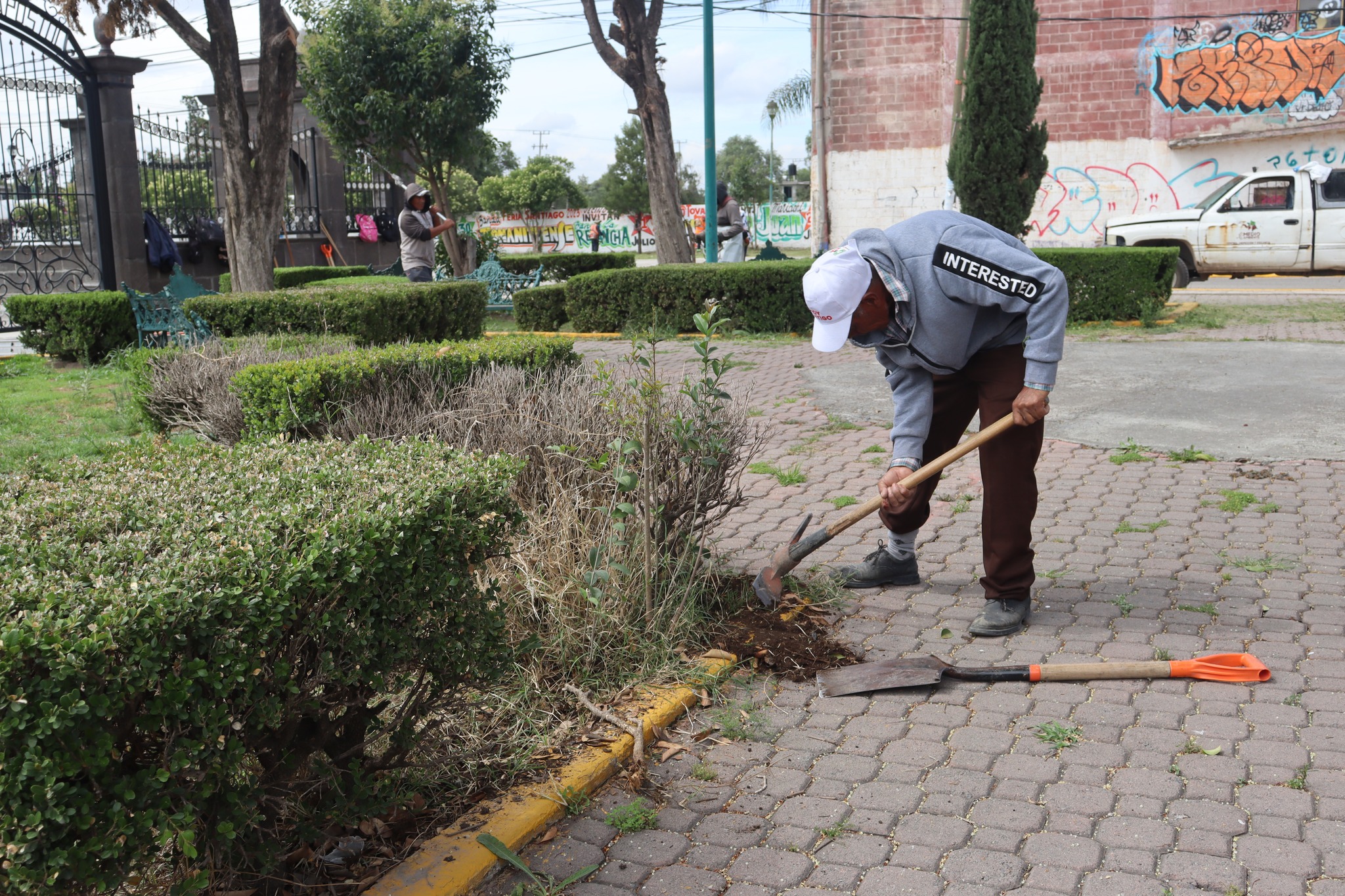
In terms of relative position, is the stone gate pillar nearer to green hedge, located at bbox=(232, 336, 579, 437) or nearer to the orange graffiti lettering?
green hedge, located at bbox=(232, 336, 579, 437)

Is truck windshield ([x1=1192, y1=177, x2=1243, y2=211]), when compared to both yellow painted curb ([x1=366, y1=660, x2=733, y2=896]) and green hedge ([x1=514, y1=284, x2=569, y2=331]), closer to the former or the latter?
green hedge ([x1=514, y1=284, x2=569, y2=331])

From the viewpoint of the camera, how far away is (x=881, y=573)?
5.04 m

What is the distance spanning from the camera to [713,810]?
321cm

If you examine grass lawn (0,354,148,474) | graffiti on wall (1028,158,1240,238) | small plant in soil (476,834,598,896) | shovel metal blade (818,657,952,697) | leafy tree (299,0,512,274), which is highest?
leafy tree (299,0,512,274)

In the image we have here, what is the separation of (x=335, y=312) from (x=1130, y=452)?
6.93m

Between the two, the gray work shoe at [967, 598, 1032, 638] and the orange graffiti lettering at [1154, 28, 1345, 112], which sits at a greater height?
the orange graffiti lettering at [1154, 28, 1345, 112]

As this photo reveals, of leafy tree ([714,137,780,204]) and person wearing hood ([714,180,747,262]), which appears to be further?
leafy tree ([714,137,780,204])

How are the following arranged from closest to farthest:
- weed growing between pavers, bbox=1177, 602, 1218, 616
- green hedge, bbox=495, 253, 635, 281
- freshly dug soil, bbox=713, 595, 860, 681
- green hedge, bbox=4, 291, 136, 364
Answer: freshly dug soil, bbox=713, 595, 860, 681 < weed growing between pavers, bbox=1177, 602, 1218, 616 < green hedge, bbox=4, 291, 136, 364 < green hedge, bbox=495, 253, 635, 281

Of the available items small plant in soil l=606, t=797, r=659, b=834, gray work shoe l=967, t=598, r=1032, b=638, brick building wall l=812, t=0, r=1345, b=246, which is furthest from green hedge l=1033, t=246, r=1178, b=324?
small plant in soil l=606, t=797, r=659, b=834

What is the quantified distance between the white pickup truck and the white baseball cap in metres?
15.8

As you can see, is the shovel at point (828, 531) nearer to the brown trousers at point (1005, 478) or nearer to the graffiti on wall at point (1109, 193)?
the brown trousers at point (1005, 478)

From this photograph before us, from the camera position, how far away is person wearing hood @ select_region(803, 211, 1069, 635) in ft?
13.3

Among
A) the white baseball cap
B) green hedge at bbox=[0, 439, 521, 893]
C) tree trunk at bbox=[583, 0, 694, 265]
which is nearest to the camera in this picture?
green hedge at bbox=[0, 439, 521, 893]

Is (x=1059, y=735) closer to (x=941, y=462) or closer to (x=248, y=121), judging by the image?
(x=941, y=462)
